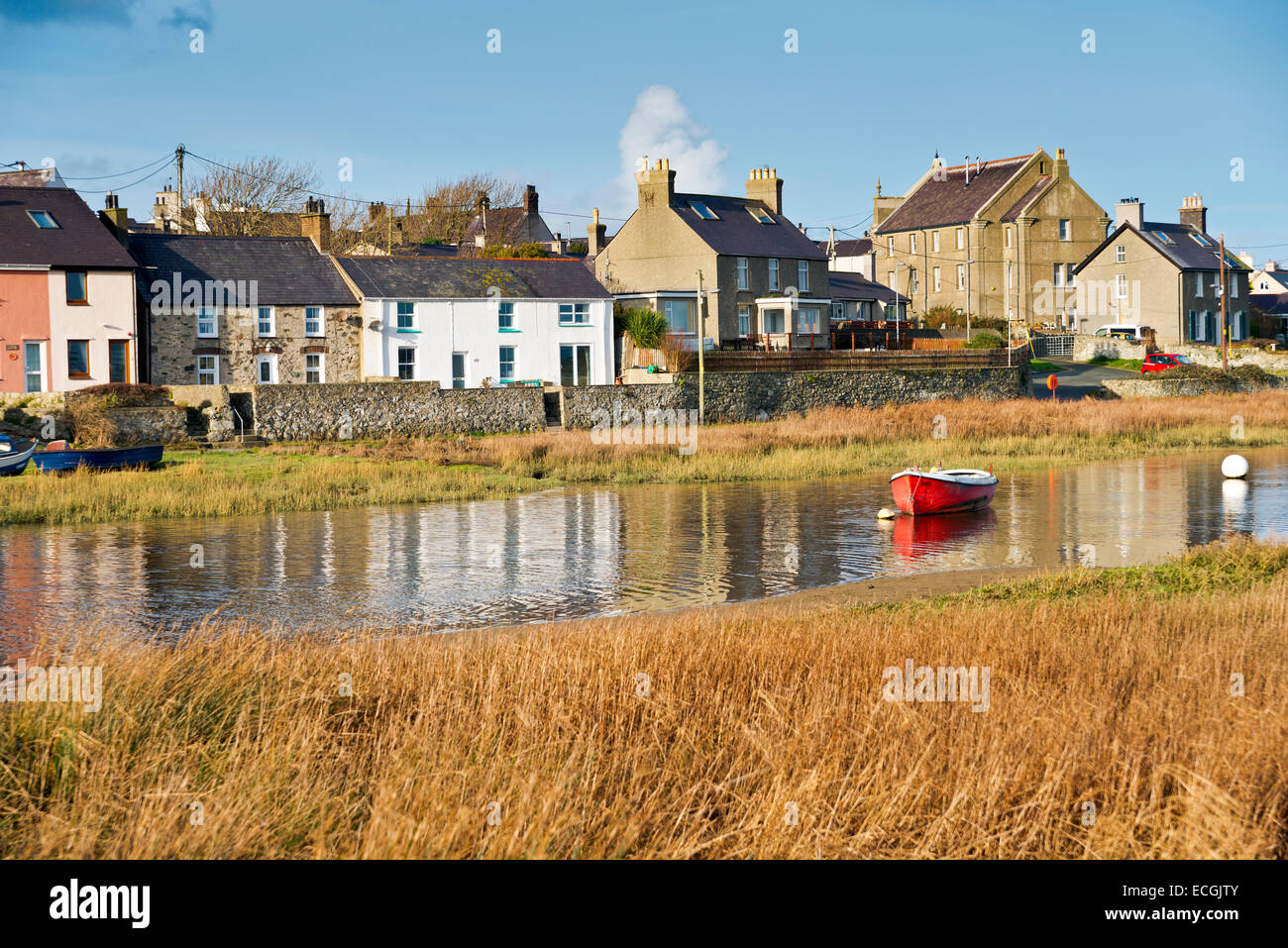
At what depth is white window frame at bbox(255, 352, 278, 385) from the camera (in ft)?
172

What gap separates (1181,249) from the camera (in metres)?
80.2

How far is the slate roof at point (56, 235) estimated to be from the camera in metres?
47.8

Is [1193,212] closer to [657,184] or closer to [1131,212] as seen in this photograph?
[1131,212]

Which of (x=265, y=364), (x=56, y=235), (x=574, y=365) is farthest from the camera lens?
(x=574, y=365)

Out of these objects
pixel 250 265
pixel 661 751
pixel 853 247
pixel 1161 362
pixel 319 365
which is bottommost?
pixel 661 751

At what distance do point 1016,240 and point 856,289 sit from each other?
12.0 metres

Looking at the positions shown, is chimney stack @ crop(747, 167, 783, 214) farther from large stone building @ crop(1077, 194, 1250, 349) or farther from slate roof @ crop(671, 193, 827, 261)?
large stone building @ crop(1077, 194, 1250, 349)

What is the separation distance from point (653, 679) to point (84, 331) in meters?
45.7

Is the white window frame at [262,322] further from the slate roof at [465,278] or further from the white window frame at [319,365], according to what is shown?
the slate roof at [465,278]

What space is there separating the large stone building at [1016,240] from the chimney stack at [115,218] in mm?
55647

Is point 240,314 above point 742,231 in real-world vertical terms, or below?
below

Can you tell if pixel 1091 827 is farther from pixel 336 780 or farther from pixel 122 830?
pixel 122 830

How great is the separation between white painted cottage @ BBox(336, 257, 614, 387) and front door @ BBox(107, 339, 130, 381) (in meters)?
10.2

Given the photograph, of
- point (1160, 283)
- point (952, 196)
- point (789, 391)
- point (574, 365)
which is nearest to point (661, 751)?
point (789, 391)
